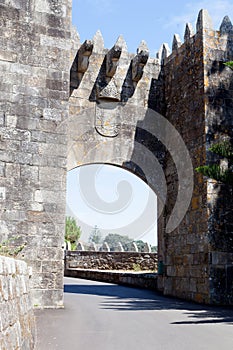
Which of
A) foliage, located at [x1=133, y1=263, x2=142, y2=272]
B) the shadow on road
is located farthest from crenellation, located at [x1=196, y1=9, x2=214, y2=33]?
foliage, located at [x1=133, y1=263, x2=142, y2=272]

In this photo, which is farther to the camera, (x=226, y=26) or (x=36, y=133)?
(x=226, y=26)

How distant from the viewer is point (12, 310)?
314 centimetres

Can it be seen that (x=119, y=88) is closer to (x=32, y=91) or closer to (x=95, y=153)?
(x=95, y=153)

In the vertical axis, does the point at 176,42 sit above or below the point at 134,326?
above

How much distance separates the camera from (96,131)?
1053cm

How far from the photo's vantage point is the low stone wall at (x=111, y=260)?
16578 millimetres

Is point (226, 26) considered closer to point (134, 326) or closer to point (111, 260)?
point (134, 326)

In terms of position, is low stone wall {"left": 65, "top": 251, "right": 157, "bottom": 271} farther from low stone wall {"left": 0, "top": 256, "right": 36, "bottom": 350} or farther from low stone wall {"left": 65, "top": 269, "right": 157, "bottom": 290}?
low stone wall {"left": 0, "top": 256, "right": 36, "bottom": 350}

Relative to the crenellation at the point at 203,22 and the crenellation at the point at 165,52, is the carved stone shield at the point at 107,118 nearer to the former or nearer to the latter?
the crenellation at the point at 165,52

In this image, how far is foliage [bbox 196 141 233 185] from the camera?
8953mm

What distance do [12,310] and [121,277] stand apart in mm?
11464

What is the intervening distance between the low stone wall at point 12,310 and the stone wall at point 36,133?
13.3ft

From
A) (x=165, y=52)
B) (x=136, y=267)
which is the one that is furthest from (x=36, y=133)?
(x=136, y=267)

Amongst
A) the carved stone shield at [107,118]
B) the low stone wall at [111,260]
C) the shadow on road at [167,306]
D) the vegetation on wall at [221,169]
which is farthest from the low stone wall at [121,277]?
the vegetation on wall at [221,169]
